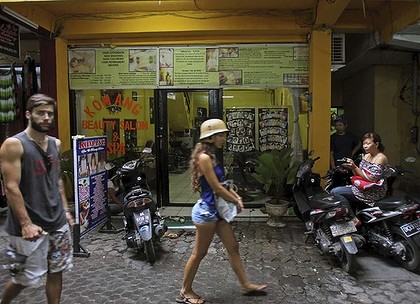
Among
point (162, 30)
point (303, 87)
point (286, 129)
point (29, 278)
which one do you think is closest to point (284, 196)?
point (286, 129)

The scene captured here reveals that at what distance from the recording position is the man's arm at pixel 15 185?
2455 mm

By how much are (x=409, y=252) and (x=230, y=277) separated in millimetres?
1896

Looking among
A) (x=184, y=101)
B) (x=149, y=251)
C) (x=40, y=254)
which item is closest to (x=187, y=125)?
(x=184, y=101)

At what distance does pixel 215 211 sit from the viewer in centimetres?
318

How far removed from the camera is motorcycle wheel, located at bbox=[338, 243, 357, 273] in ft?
12.3

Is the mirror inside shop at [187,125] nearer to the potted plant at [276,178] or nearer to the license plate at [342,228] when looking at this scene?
the potted plant at [276,178]

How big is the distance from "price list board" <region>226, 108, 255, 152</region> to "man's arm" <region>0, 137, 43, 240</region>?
4530 mm

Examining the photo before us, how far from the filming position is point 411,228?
12.6ft

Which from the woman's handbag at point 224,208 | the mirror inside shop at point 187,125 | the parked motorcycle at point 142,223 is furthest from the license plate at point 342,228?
the mirror inside shop at point 187,125

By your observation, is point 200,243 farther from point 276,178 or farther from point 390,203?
point 276,178

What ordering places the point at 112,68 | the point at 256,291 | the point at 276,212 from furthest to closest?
the point at 112,68 < the point at 276,212 < the point at 256,291

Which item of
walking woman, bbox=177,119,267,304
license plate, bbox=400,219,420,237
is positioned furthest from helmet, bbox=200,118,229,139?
license plate, bbox=400,219,420,237

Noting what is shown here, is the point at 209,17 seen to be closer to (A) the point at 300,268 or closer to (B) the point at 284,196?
(B) the point at 284,196

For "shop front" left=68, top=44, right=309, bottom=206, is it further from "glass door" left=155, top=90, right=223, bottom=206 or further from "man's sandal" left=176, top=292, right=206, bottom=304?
"man's sandal" left=176, top=292, right=206, bottom=304
